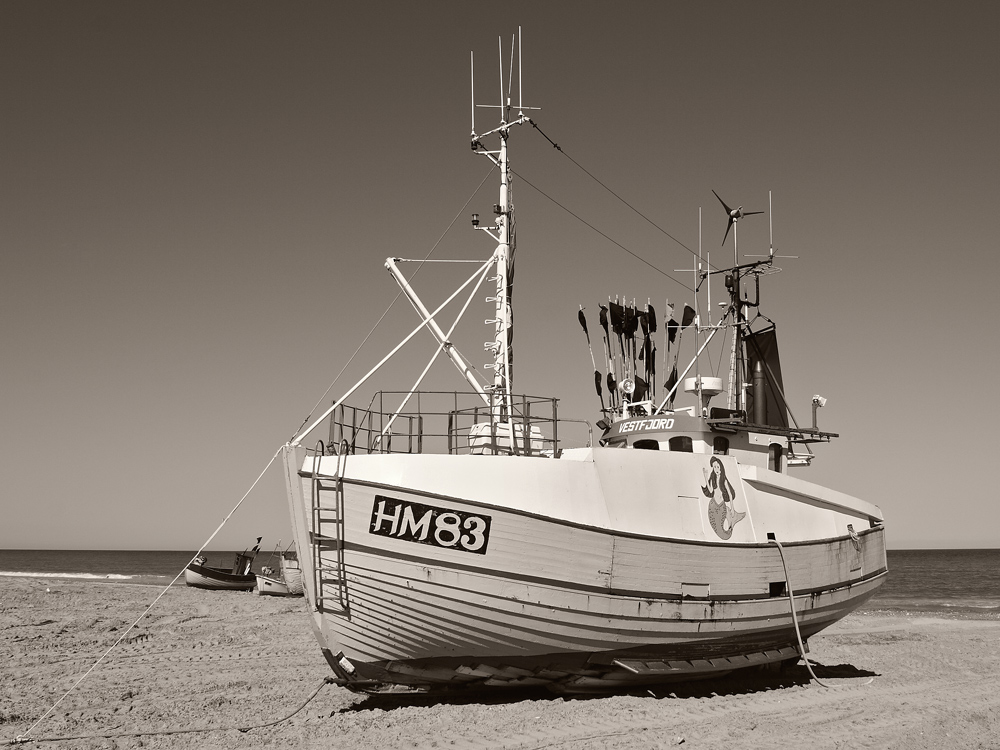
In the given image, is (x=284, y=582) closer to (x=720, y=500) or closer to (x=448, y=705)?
(x=448, y=705)

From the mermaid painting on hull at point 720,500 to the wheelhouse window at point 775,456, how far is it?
2.83 meters

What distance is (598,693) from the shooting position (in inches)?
487

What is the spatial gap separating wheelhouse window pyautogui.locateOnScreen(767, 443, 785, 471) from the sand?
3.74 metres

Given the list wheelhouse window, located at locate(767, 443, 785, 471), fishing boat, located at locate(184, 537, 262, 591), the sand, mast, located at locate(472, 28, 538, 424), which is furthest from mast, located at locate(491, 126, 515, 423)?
fishing boat, located at locate(184, 537, 262, 591)

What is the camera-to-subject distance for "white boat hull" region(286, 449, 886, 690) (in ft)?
35.7

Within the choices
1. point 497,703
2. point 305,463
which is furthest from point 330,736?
point 305,463

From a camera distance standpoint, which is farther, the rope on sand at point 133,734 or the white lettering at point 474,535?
the white lettering at point 474,535

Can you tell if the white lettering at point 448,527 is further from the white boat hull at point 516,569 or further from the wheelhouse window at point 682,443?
the wheelhouse window at point 682,443

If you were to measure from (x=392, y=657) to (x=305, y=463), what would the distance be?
280 centimetres

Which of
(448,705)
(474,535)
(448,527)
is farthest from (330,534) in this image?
(448,705)

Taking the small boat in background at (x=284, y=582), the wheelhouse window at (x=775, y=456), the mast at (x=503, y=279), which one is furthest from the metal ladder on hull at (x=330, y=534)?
the small boat in background at (x=284, y=582)

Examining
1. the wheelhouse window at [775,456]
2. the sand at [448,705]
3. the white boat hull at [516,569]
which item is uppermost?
the wheelhouse window at [775,456]

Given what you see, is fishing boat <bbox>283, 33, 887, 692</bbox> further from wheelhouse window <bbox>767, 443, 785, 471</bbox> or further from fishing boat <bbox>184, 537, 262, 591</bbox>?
fishing boat <bbox>184, 537, 262, 591</bbox>

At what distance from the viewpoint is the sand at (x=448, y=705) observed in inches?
421
